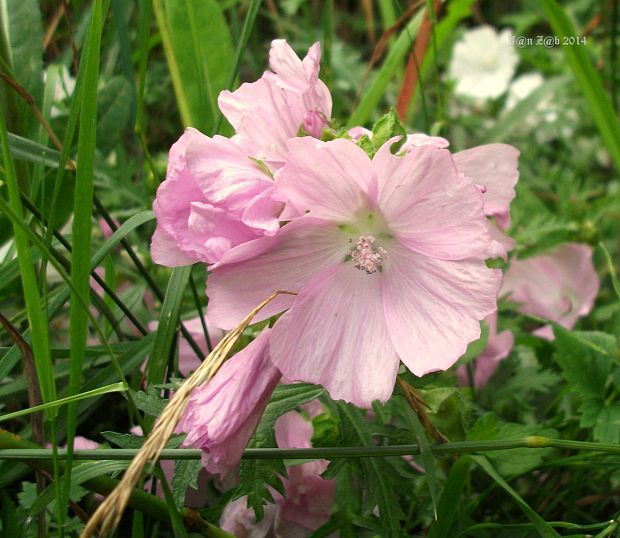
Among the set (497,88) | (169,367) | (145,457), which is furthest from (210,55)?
(497,88)

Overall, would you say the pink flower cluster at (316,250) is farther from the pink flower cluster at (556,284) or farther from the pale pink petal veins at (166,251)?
the pink flower cluster at (556,284)

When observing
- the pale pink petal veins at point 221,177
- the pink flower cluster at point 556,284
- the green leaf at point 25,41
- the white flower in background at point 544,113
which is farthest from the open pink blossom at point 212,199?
the white flower in background at point 544,113

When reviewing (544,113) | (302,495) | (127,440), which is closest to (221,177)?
(127,440)

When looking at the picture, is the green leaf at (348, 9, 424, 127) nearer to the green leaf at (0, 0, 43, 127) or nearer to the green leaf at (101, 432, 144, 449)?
the green leaf at (0, 0, 43, 127)

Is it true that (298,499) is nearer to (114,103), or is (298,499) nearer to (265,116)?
(265,116)

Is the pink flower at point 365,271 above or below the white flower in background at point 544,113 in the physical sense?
above

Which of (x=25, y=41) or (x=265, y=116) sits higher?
(x=25, y=41)

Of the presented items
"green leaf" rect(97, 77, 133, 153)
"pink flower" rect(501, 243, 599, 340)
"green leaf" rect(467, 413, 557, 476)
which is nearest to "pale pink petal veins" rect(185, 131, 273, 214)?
"green leaf" rect(467, 413, 557, 476)

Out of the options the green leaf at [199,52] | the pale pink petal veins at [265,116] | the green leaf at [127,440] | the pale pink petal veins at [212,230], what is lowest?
the green leaf at [127,440]
